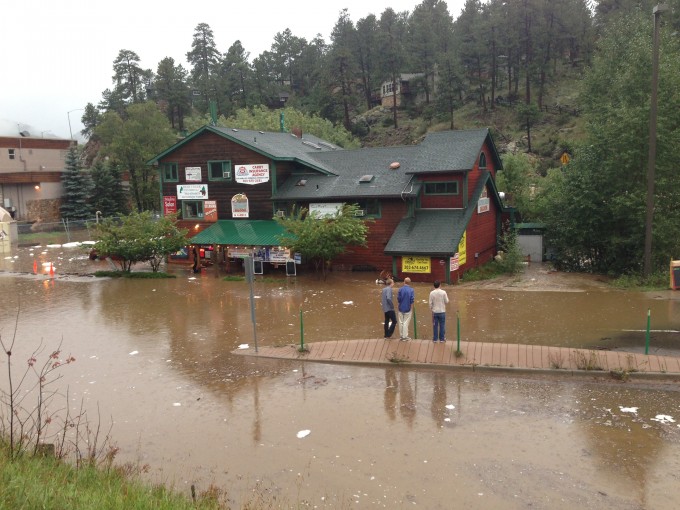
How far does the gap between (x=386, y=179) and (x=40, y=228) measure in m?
39.4

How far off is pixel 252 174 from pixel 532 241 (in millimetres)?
16257

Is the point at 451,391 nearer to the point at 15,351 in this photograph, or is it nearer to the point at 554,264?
the point at 15,351

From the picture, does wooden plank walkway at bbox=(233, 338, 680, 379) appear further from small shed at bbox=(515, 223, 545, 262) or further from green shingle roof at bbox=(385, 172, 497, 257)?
small shed at bbox=(515, 223, 545, 262)

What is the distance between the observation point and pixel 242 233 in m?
31.1

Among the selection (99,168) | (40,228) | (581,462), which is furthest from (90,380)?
(99,168)

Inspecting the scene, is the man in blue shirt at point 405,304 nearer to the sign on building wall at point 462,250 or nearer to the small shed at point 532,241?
the sign on building wall at point 462,250

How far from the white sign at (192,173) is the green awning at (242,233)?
2.97m

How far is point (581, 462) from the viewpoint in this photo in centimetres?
868

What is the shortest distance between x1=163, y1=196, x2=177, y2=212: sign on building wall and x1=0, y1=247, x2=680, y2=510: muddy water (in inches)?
614

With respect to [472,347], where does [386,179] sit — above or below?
above

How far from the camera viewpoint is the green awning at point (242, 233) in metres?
29.9

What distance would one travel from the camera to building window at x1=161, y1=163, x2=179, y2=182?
34625mm

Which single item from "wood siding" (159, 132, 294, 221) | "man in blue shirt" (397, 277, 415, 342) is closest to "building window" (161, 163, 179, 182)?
"wood siding" (159, 132, 294, 221)

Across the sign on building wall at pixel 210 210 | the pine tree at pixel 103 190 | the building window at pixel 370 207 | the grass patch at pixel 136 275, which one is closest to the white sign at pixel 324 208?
the building window at pixel 370 207
